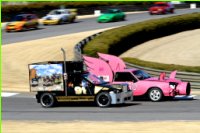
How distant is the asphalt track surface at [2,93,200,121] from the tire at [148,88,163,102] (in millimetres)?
253

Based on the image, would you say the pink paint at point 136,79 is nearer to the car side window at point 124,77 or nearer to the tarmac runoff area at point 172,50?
the car side window at point 124,77

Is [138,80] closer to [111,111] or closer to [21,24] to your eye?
[111,111]

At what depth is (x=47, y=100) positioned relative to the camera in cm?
1961

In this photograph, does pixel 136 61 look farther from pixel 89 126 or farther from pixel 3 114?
pixel 89 126

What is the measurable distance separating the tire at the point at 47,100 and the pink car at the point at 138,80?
275cm

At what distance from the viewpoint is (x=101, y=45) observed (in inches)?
1332

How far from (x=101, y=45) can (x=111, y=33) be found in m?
5.06

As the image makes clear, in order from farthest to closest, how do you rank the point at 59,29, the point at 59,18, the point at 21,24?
the point at 59,18, the point at 59,29, the point at 21,24

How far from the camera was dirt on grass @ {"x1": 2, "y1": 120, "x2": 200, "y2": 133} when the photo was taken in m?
13.6

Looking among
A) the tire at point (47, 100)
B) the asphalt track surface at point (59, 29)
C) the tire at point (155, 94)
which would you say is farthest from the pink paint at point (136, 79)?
the asphalt track surface at point (59, 29)

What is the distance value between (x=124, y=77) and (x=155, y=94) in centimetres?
155

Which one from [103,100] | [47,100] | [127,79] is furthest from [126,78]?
[47,100]

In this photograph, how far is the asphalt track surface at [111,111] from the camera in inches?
653

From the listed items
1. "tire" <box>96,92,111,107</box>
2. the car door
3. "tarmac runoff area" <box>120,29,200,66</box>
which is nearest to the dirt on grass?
"tire" <box>96,92,111,107</box>
